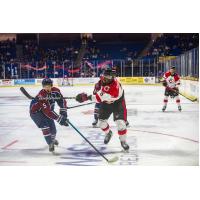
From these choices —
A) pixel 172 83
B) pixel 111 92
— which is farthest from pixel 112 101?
pixel 172 83

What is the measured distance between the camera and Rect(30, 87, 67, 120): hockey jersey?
3.95 meters

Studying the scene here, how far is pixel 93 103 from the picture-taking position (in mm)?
5121

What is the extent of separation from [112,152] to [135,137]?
0.51 metres

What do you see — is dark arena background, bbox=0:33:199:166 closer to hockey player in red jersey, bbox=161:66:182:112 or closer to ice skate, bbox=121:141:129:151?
ice skate, bbox=121:141:129:151

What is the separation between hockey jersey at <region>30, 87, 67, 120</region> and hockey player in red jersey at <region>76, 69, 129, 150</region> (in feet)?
0.65

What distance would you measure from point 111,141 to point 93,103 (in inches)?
34.8

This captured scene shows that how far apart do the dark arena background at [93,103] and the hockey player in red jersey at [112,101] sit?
0.26 metres

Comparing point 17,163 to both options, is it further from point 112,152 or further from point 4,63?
point 4,63

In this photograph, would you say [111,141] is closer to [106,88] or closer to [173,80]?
[106,88]

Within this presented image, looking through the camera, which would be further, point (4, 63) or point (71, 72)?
point (71, 72)

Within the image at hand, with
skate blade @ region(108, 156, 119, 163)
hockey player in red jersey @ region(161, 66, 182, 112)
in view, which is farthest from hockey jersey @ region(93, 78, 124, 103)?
hockey player in red jersey @ region(161, 66, 182, 112)
